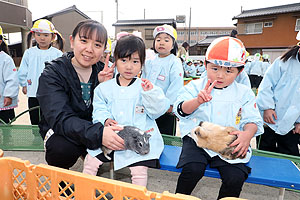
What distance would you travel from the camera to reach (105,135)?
4.71ft

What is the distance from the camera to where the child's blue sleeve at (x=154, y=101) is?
150 centimetres

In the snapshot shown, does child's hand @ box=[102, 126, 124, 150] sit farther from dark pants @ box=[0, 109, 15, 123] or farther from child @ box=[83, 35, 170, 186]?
dark pants @ box=[0, 109, 15, 123]

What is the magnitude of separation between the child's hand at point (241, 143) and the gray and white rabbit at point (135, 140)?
586mm

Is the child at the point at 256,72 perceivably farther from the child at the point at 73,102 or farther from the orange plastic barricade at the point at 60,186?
the orange plastic barricade at the point at 60,186

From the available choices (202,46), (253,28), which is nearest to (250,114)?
(253,28)

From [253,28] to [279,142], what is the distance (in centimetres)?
1897

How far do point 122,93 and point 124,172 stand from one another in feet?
3.46

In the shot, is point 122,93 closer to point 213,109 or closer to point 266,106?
point 213,109

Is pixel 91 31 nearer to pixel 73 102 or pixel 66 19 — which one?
pixel 73 102

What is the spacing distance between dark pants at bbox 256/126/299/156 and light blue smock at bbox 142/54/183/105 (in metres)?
1.10

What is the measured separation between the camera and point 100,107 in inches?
63.6

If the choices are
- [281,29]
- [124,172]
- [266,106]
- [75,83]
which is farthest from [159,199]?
[281,29]

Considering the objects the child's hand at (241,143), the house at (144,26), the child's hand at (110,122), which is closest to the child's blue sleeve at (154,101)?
the child's hand at (110,122)

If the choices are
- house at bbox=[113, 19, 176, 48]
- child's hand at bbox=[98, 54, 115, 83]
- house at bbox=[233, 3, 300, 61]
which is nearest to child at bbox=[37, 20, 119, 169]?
child's hand at bbox=[98, 54, 115, 83]
